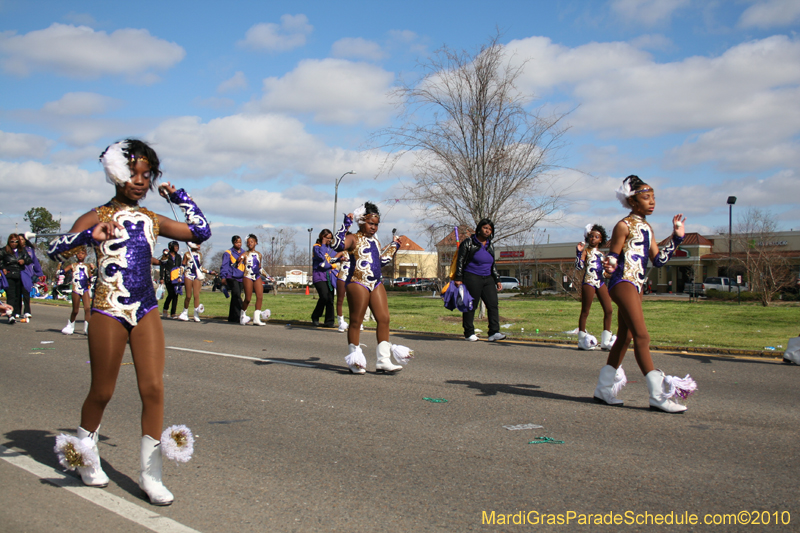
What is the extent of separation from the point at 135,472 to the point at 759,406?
5.55m

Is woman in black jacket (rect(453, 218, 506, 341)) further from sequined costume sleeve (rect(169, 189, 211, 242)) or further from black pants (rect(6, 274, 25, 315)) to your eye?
black pants (rect(6, 274, 25, 315))

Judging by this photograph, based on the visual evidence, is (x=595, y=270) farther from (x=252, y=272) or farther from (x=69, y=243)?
(x=69, y=243)

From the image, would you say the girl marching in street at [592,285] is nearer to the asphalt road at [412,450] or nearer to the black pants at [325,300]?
the asphalt road at [412,450]

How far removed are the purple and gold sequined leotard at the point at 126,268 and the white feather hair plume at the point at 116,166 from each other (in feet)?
0.56

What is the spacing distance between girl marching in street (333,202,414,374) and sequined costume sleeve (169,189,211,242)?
12.3 ft

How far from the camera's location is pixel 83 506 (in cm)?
349

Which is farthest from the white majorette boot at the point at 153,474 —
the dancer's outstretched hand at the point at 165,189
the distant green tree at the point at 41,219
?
the distant green tree at the point at 41,219

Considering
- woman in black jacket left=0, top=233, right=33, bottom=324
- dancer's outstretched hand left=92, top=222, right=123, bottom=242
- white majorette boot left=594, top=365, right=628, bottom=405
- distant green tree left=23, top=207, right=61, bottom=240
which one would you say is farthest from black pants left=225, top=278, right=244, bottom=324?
distant green tree left=23, top=207, right=61, bottom=240

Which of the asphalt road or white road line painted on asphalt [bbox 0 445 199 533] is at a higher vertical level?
the asphalt road

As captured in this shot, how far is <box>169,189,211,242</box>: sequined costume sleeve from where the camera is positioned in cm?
404

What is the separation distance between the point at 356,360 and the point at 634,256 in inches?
138

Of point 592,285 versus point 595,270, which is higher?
point 595,270

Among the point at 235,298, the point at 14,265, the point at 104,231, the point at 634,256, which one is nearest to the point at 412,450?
the point at 104,231

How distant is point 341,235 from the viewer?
785 centimetres
